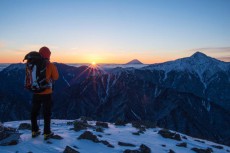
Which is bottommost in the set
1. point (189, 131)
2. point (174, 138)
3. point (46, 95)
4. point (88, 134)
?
point (189, 131)

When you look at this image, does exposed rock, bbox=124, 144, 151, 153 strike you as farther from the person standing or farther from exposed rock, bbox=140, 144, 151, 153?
the person standing

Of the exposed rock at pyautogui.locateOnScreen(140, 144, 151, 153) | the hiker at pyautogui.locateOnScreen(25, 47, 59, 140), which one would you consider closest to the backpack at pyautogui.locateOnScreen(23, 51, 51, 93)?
the hiker at pyautogui.locateOnScreen(25, 47, 59, 140)

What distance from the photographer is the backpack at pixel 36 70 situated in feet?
37.0

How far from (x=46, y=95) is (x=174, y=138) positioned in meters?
7.55

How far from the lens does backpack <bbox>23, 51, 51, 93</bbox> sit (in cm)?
1127

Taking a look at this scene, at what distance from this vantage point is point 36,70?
11.3 meters

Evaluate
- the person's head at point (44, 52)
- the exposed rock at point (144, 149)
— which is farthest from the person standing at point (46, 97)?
the exposed rock at point (144, 149)

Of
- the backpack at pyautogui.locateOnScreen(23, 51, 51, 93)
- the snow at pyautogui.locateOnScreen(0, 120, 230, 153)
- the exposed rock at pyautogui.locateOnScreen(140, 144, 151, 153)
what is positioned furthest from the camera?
the exposed rock at pyautogui.locateOnScreen(140, 144, 151, 153)

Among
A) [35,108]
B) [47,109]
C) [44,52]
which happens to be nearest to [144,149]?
[47,109]

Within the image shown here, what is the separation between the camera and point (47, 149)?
1049cm

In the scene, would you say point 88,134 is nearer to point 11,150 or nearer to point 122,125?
point 11,150

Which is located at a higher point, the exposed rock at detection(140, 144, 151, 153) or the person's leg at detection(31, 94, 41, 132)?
the person's leg at detection(31, 94, 41, 132)

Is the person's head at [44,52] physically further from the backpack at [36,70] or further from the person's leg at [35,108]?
the person's leg at [35,108]

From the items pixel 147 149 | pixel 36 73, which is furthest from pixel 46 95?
pixel 147 149
